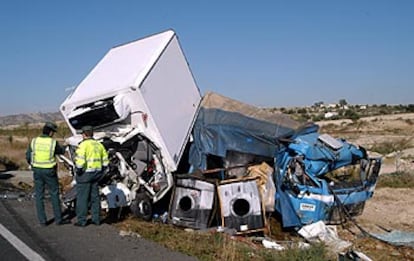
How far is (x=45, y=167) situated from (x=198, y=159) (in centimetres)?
402

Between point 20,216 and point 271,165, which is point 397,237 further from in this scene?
point 20,216

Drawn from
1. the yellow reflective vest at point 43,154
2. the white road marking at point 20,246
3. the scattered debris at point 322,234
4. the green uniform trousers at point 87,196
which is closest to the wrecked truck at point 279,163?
the scattered debris at point 322,234

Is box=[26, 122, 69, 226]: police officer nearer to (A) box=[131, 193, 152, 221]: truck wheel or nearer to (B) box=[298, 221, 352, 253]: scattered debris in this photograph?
(A) box=[131, 193, 152, 221]: truck wheel

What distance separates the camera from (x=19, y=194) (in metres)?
13.0

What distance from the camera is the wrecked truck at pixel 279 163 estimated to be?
10617 millimetres

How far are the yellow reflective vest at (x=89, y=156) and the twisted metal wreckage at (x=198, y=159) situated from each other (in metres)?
0.64

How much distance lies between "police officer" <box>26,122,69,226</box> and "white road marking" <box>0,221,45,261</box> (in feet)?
2.53

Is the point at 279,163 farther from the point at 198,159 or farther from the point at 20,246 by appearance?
the point at 20,246

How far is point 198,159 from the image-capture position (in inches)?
488

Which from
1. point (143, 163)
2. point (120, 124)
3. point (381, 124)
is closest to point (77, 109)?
point (120, 124)

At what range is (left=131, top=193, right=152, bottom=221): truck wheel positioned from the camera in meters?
10.5

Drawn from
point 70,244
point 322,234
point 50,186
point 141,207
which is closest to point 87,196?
point 50,186

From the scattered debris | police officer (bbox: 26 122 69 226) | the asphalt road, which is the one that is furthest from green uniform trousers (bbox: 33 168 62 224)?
the scattered debris

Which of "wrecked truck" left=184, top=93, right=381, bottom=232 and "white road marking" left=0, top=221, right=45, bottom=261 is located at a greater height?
"wrecked truck" left=184, top=93, right=381, bottom=232
